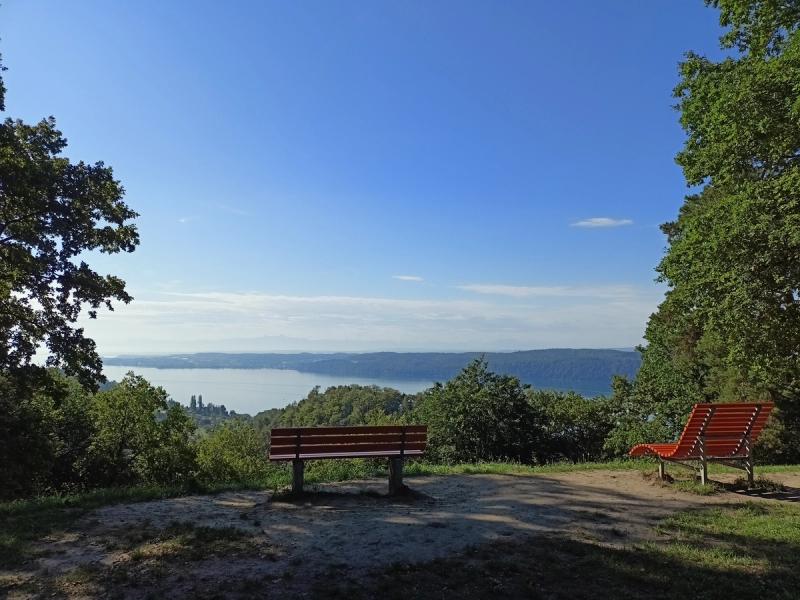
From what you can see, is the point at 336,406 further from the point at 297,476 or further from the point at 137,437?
the point at 297,476

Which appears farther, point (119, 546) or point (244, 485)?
point (244, 485)

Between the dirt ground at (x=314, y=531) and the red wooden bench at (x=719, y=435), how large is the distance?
2.02 feet

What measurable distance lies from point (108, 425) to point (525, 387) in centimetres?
2373

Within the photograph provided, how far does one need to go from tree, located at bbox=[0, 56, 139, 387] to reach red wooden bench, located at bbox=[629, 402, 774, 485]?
11.5 metres

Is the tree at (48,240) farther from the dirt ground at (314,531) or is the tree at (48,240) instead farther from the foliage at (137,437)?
the foliage at (137,437)

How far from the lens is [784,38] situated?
10664mm

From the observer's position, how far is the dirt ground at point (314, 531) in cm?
464

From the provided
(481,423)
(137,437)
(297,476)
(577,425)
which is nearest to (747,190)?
(297,476)

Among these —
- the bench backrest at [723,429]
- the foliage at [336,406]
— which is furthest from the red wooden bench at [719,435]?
the foliage at [336,406]

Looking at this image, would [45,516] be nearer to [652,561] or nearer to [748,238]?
[652,561]

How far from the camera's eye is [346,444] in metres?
7.90

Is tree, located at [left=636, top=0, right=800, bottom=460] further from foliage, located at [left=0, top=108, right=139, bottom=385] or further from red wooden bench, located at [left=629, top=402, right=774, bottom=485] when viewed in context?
foliage, located at [left=0, top=108, right=139, bottom=385]

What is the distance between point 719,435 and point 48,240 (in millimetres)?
13091

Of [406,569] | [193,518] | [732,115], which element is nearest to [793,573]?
[406,569]
